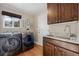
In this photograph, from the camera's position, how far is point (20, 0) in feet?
4.23

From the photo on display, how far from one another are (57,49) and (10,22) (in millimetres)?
835

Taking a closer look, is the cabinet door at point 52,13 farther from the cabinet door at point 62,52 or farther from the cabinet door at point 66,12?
the cabinet door at point 62,52

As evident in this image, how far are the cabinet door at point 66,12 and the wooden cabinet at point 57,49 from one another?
0.46 meters

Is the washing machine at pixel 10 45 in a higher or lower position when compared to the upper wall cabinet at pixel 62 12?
lower

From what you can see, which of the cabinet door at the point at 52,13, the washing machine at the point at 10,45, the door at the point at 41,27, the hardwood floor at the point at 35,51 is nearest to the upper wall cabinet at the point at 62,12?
the cabinet door at the point at 52,13

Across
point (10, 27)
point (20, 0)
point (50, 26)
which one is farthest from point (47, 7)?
point (10, 27)

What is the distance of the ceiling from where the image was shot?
54.7 inches

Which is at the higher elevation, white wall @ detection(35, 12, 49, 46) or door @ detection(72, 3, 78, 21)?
door @ detection(72, 3, 78, 21)

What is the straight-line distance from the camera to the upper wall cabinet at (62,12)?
4.91 ft

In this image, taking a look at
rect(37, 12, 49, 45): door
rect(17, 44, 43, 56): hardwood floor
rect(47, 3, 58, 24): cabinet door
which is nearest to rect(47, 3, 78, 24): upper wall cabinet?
rect(47, 3, 58, 24): cabinet door

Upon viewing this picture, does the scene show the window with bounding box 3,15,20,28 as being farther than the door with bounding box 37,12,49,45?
No

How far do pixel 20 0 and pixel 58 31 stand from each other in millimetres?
798

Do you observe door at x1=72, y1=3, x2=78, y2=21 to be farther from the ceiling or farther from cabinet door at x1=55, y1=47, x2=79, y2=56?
cabinet door at x1=55, y1=47, x2=79, y2=56

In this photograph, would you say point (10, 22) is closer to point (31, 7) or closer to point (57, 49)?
point (31, 7)
